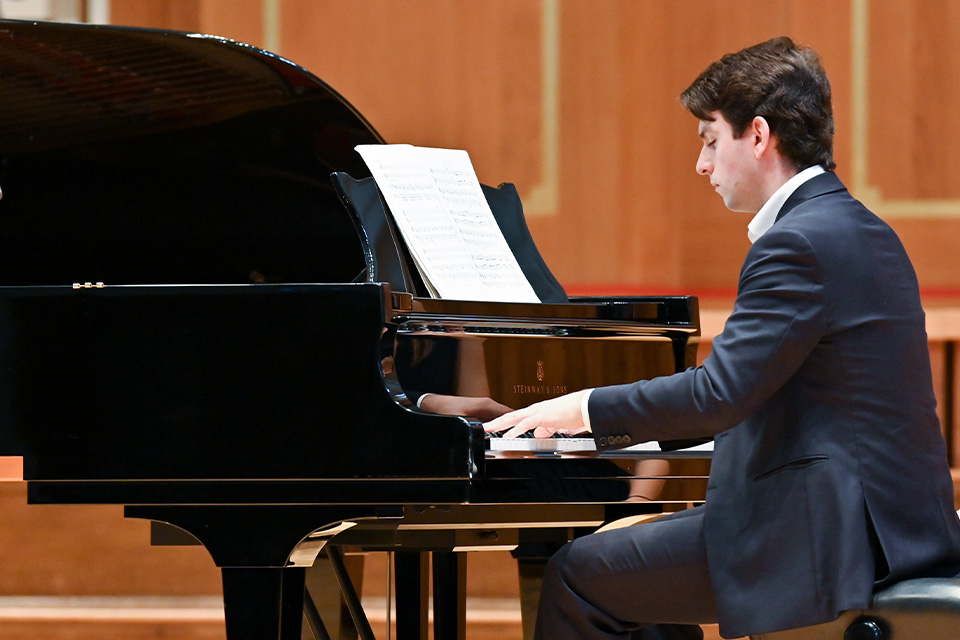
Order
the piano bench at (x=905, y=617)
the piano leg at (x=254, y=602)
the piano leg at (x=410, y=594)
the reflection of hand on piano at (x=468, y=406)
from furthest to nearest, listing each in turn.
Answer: the piano leg at (x=410, y=594) → the reflection of hand on piano at (x=468, y=406) → the piano leg at (x=254, y=602) → the piano bench at (x=905, y=617)

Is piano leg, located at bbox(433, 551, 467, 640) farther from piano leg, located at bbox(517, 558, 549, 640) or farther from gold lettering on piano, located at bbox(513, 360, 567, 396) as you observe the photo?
gold lettering on piano, located at bbox(513, 360, 567, 396)

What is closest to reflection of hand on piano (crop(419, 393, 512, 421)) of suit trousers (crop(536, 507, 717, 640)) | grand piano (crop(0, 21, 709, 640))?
grand piano (crop(0, 21, 709, 640))

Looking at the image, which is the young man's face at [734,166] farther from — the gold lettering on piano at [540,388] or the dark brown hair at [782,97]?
the gold lettering on piano at [540,388]

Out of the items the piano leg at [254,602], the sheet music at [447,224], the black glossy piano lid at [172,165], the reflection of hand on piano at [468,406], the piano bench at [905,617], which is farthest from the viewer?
the black glossy piano lid at [172,165]

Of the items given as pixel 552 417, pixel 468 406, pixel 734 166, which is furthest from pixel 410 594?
pixel 734 166

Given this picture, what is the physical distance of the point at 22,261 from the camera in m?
2.30

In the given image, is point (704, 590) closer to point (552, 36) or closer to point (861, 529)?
point (861, 529)

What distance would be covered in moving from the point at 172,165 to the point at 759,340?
147cm

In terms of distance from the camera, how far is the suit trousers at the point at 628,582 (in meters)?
1.53

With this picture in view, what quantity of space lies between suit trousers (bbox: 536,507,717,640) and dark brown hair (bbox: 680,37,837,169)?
1.79 feet

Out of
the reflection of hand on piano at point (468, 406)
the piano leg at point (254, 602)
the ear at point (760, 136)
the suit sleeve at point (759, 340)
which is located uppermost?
the ear at point (760, 136)

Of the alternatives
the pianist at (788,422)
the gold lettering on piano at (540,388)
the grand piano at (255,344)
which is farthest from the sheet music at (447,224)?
the pianist at (788,422)

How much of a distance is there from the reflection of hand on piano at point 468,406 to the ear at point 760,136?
59 centimetres

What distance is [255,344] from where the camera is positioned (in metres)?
1.57
